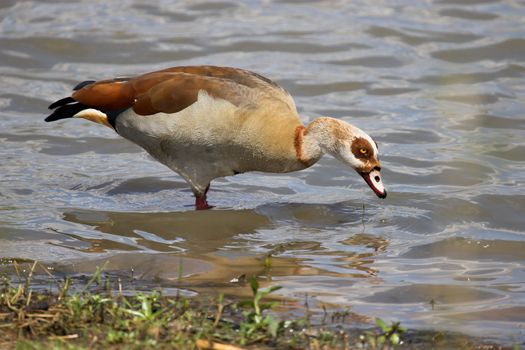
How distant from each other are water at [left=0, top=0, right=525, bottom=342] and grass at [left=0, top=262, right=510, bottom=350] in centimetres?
74

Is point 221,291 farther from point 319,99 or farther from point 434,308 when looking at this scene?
point 319,99

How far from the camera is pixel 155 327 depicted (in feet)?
16.0

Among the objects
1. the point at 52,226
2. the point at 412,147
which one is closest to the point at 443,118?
the point at 412,147

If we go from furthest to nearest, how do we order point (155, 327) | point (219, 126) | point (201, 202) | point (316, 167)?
point (316, 167)
point (201, 202)
point (219, 126)
point (155, 327)

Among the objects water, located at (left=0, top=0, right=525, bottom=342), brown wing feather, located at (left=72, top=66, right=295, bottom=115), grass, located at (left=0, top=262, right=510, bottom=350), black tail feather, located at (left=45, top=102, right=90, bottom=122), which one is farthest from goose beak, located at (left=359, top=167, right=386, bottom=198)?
grass, located at (left=0, top=262, right=510, bottom=350)

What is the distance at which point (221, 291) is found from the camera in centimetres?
613

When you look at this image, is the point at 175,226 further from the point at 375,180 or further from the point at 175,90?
the point at 375,180

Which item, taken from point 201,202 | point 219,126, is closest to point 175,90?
point 219,126

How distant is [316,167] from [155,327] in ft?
17.9

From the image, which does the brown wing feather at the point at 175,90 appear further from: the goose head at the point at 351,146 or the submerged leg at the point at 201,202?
the submerged leg at the point at 201,202

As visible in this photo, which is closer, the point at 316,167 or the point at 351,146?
the point at 351,146

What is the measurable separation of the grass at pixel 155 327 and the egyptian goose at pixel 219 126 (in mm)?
2903

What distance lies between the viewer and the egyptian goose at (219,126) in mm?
8195

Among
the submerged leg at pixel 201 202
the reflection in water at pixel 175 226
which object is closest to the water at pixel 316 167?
the reflection in water at pixel 175 226
